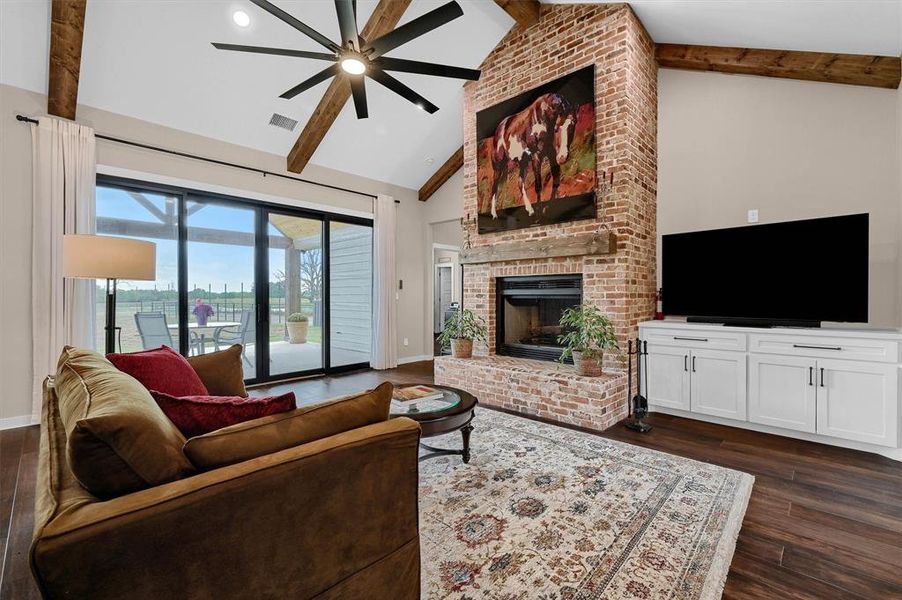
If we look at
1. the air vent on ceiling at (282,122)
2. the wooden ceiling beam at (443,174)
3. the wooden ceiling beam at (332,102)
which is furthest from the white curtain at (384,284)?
the air vent on ceiling at (282,122)

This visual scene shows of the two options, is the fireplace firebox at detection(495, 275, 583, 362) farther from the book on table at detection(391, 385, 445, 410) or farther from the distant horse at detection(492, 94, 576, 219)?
the book on table at detection(391, 385, 445, 410)

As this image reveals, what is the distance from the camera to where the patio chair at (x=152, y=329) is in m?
4.25

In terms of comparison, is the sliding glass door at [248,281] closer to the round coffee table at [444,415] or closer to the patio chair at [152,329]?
the patio chair at [152,329]

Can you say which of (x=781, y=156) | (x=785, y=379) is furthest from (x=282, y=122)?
(x=785, y=379)

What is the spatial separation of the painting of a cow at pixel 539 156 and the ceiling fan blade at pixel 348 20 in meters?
2.27

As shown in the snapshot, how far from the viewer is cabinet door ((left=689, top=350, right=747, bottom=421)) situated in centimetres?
328

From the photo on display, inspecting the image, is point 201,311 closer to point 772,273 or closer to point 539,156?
point 539,156

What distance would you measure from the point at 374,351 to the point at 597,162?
3992 millimetres

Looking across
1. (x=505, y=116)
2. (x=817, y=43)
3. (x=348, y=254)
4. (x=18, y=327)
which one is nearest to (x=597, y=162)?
(x=505, y=116)

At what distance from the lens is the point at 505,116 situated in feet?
14.9

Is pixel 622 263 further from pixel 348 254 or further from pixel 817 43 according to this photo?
pixel 348 254

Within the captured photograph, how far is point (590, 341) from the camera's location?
3650mm

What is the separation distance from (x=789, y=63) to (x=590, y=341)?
2809 millimetres

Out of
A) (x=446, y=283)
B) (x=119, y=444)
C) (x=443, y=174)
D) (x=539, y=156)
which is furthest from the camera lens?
(x=446, y=283)
